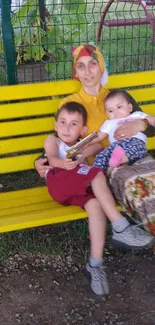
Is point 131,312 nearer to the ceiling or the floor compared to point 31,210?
nearer to the floor

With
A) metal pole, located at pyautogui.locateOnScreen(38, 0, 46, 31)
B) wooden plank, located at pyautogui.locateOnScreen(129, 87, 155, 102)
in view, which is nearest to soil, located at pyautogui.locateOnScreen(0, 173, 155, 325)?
wooden plank, located at pyautogui.locateOnScreen(129, 87, 155, 102)

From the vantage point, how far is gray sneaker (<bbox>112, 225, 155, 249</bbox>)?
9.46 feet

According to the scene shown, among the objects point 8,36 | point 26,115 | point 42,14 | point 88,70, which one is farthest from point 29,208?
point 42,14

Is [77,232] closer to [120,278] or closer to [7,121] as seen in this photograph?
[120,278]

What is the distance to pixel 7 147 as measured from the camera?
3504mm

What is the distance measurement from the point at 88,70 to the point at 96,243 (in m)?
1.13

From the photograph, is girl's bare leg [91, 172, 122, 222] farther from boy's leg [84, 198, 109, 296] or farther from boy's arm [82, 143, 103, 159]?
boy's arm [82, 143, 103, 159]

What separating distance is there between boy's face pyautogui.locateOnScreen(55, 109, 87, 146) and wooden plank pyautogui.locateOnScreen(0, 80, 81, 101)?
0.37 m

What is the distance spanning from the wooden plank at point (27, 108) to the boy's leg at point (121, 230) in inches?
33.7

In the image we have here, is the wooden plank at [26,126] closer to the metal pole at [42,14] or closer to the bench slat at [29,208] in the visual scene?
the bench slat at [29,208]

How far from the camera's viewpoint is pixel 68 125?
10.6ft

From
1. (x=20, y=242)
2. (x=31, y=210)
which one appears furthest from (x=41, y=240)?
(x=31, y=210)

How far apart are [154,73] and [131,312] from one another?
1745 millimetres

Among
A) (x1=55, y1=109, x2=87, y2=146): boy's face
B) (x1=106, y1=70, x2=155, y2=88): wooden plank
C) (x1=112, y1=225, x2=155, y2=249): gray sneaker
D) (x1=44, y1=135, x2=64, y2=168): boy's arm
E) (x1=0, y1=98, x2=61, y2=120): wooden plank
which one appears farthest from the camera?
(x1=106, y1=70, x2=155, y2=88): wooden plank
